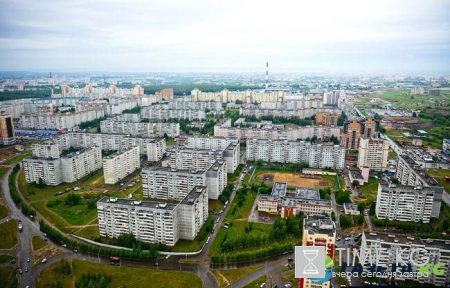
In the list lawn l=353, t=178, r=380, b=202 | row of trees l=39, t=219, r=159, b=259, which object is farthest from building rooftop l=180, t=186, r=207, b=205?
lawn l=353, t=178, r=380, b=202

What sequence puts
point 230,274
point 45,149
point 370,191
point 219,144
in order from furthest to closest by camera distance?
point 219,144
point 45,149
point 370,191
point 230,274

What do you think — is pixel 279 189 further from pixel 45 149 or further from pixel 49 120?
pixel 49 120

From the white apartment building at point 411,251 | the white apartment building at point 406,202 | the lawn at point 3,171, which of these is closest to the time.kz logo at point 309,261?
the white apartment building at point 411,251

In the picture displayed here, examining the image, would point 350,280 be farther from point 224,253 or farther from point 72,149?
point 72,149

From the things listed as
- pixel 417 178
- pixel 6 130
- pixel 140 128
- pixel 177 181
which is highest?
pixel 6 130

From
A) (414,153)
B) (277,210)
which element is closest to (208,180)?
(277,210)

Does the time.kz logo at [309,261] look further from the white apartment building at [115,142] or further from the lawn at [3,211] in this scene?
the white apartment building at [115,142]

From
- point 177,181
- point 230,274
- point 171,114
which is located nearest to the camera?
point 230,274

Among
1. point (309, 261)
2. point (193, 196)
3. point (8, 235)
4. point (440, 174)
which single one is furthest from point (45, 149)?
point (440, 174)
